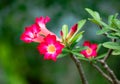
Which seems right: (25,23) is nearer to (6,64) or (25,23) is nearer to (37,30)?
(6,64)

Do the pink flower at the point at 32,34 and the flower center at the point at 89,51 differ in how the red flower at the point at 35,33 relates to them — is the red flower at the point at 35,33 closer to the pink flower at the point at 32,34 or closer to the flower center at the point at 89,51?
the pink flower at the point at 32,34

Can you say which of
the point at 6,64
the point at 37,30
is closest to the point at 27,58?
the point at 6,64

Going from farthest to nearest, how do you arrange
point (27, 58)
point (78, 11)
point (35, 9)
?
point (27, 58) → point (35, 9) → point (78, 11)

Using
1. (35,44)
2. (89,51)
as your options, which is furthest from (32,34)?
(35,44)

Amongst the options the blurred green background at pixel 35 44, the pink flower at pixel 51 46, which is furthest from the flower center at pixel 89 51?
the blurred green background at pixel 35 44

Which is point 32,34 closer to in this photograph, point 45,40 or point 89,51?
point 45,40

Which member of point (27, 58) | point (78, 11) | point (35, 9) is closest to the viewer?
point (78, 11)

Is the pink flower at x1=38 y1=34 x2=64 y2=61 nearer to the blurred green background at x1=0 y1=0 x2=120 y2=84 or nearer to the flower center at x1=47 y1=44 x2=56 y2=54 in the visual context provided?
the flower center at x1=47 y1=44 x2=56 y2=54

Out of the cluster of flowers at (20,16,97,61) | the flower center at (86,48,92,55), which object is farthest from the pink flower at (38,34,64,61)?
the flower center at (86,48,92,55)
